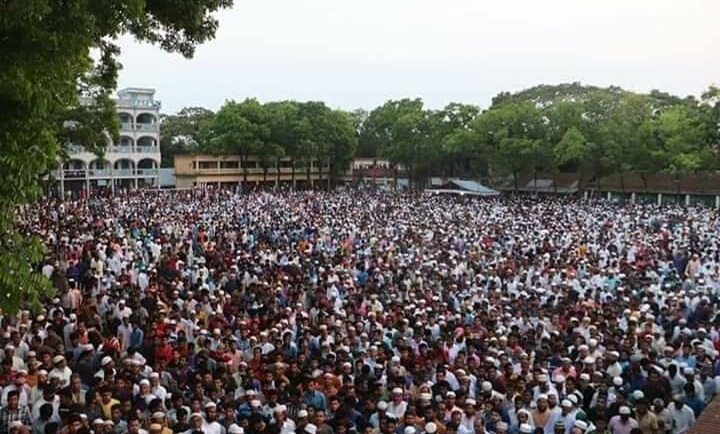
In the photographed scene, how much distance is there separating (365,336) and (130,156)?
151ft

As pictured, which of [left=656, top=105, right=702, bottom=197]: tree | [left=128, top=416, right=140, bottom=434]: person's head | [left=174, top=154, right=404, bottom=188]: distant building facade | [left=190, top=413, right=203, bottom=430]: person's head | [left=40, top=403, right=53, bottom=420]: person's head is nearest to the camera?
[left=128, top=416, right=140, bottom=434]: person's head

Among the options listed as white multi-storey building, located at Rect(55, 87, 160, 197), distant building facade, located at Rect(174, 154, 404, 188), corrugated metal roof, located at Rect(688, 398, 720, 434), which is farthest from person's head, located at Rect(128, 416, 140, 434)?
distant building facade, located at Rect(174, 154, 404, 188)

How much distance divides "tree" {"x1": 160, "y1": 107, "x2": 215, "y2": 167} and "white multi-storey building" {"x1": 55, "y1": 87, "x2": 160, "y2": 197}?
6.34 m

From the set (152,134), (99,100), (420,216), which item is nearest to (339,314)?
(99,100)

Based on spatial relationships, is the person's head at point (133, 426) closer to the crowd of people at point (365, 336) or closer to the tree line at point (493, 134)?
the crowd of people at point (365, 336)

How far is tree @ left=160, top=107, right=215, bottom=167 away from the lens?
201 feet

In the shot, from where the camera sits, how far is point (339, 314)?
1083 centimetres

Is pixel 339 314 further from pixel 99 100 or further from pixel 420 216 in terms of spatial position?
pixel 420 216

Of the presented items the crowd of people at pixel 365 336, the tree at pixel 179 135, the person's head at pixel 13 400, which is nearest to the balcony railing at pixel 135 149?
the tree at pixel 179 135

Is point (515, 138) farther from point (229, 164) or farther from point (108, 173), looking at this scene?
point (108, 173)

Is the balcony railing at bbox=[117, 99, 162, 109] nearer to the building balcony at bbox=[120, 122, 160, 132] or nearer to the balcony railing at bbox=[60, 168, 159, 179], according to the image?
the building balcony at bbox=[120, 122, 160, 132]

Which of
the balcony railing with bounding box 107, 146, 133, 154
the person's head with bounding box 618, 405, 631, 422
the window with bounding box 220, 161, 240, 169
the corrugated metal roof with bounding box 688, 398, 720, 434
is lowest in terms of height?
the person's head with bounding box 618, 405, 631, 422

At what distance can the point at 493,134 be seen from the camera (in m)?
45.2

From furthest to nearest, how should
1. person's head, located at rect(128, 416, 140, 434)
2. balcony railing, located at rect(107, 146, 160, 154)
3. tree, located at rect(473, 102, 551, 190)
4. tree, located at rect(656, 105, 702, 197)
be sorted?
balcony railing, located at rect(107, 146, 160, 154)
tree, located at rect(473, 102, 551, 190)
tree, located at rect(656, 105, 702, 197)
person's head, located at rect(128, 416, 140, 434)
